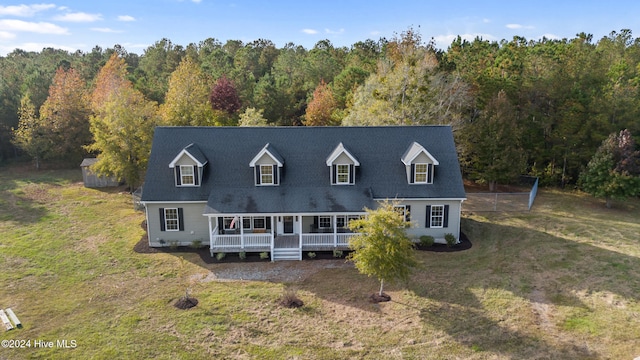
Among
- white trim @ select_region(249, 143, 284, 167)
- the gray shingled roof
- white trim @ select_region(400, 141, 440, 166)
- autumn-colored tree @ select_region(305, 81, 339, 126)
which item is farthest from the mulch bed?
autumn-colored tree @ select_region(305, 81, 339, 126)

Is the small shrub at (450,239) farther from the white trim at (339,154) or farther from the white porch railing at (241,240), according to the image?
the white porch railing at (241,240)

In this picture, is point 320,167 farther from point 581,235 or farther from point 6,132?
point 6,132

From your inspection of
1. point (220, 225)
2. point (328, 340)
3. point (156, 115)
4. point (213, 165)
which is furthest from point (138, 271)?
point (156, 115)

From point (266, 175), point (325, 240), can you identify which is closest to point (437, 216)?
point (325, 240)

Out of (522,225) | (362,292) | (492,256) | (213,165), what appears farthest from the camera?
(522,225)

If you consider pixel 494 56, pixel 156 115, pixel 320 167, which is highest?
pixel 494 56

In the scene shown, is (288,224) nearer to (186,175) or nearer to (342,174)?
(342,174)
